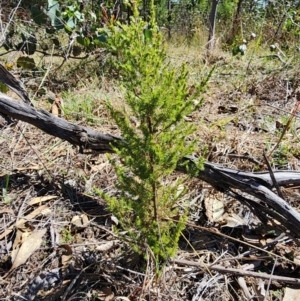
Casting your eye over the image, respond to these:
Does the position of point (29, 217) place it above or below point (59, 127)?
below

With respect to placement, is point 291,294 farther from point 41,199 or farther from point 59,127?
point 59,127

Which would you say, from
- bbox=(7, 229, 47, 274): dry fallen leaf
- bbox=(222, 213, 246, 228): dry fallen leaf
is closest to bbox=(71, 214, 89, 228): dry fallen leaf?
bbox=(7, 229, 47, 274): dry fallen leaf

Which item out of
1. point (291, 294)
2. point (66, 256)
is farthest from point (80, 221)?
point (291, 294)

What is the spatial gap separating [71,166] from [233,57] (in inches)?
95.7

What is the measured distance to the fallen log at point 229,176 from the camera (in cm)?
142

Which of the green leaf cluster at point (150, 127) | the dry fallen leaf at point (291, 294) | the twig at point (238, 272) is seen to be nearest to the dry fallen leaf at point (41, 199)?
the green leaf cluster at point (150, 127)

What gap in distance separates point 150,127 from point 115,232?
40 centimetres

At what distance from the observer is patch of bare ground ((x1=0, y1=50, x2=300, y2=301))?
1306mm

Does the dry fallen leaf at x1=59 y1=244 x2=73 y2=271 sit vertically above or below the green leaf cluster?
below

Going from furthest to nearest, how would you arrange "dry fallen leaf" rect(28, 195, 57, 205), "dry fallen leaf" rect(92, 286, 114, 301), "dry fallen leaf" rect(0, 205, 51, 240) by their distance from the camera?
"dry fallen leaf" rect(28, 195, 57, 205) → "dry fallen leaf" rect(0, 205, 51, 240) → "dry fallen leaf" rect(92, 286, 114, 301)

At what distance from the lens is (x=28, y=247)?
1.47m

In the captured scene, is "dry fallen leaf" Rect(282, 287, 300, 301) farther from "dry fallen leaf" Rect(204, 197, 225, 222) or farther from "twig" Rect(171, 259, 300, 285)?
"dry fallen leaf" Rect(204, 197, 225, 222)

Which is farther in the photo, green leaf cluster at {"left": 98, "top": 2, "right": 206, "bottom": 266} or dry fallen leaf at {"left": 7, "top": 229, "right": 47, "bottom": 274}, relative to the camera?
dry fallen leaf at {"left": 7, "top": 229, "right": 47, "bottom": 274}

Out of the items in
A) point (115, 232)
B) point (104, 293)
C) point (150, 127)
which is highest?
point (150, 127)
